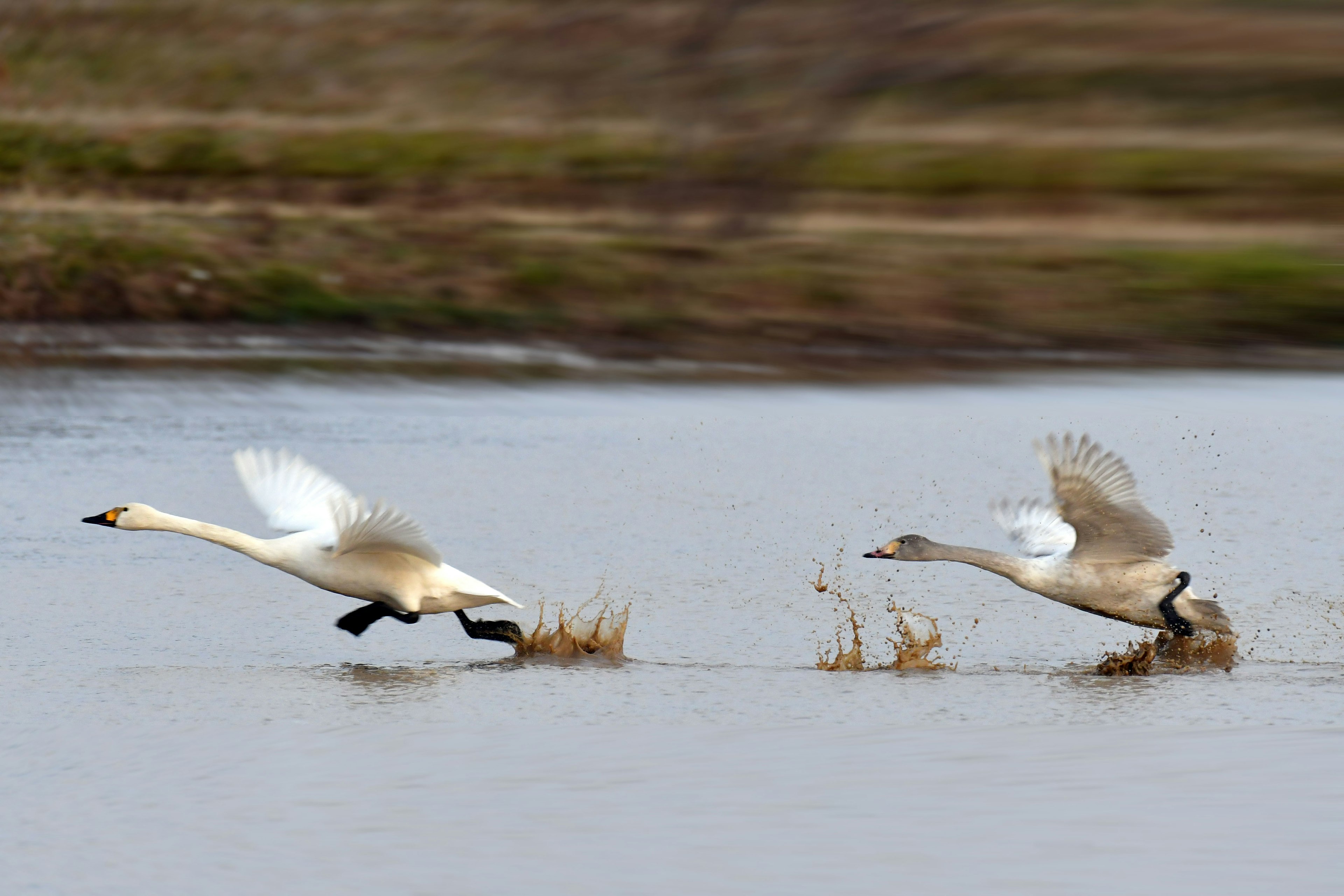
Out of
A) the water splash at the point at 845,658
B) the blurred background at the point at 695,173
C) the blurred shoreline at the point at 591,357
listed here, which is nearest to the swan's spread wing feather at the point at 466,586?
the water splash at the point at 845,658

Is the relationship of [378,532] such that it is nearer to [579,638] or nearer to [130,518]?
[579,638]

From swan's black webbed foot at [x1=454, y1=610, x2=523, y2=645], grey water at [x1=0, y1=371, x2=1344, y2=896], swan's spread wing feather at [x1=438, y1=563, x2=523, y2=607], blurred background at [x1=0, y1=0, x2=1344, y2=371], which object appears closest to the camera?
grey water at [x1=0, y1=371, x2=1344, y2=896]

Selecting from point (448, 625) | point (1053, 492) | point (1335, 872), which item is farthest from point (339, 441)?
point (1335, 872)

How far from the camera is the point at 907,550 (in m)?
7.27

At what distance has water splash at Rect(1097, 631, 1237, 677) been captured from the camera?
6.52 metres

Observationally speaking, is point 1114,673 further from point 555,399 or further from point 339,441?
point 555,399

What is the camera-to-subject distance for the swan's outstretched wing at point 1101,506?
22.5ft

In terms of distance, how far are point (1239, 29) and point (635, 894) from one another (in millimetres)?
20610

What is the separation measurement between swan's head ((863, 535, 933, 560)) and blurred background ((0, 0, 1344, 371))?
631cm

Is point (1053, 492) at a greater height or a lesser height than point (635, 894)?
greater

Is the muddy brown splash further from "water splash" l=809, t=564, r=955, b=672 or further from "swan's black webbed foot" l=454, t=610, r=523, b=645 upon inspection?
"water splash" l=809, t=564, r=955, b=672

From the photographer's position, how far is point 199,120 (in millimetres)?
23234

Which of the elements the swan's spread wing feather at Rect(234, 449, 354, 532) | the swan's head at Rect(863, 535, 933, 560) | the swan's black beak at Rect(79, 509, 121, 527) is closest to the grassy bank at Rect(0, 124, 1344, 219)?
the swan's head at Rect(863, 535, 933, 560)

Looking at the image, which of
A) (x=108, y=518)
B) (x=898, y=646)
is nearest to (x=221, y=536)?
(x=108, y=518)
